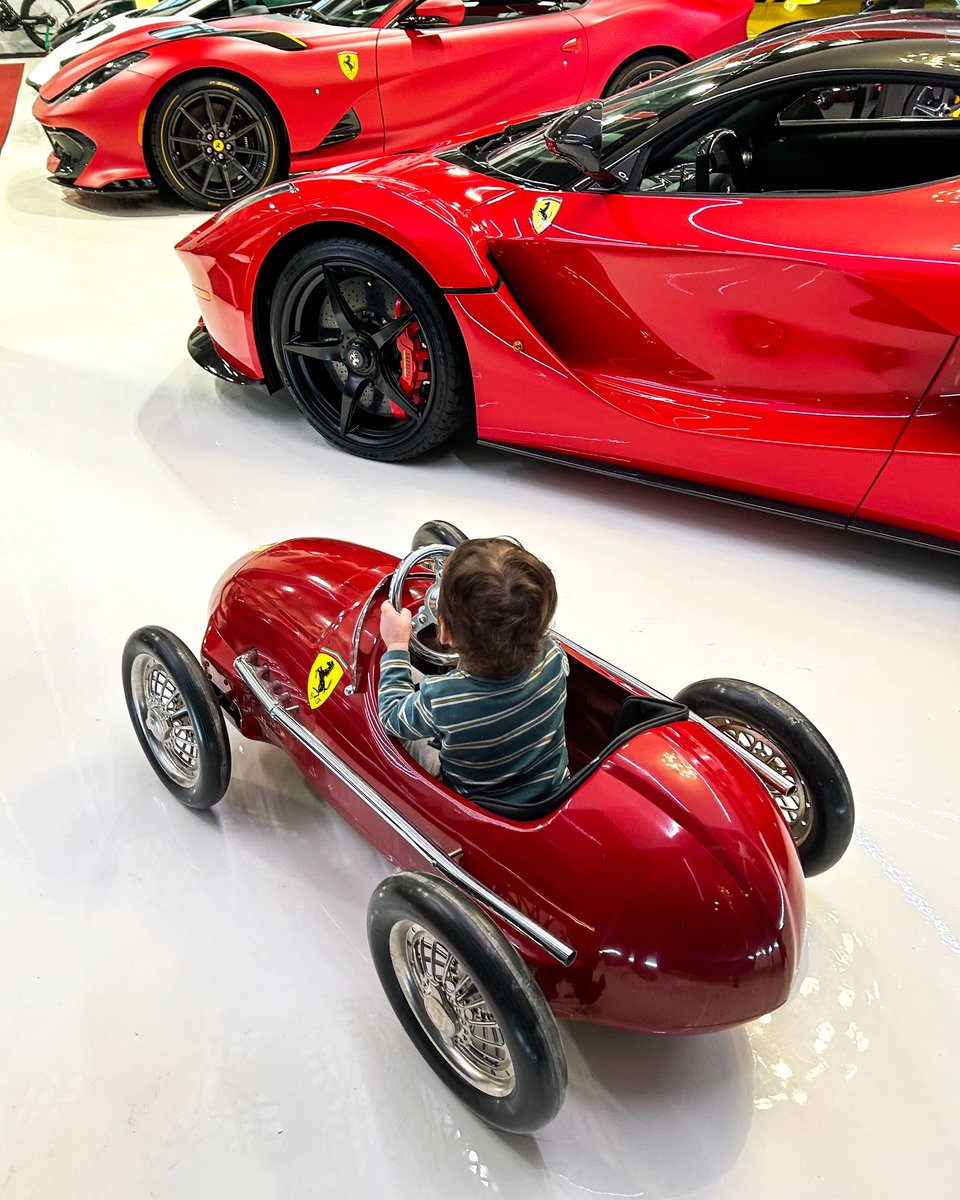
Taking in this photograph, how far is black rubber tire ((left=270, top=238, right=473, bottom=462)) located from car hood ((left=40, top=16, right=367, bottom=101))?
8.44 feet

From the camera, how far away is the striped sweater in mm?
1323

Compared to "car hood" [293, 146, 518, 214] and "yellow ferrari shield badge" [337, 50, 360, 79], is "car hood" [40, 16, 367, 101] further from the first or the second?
"car hood" [293, 146, 518, 214]

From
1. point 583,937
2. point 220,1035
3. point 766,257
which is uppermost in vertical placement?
point 766,257

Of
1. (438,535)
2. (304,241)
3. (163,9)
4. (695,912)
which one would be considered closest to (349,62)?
(163,9)

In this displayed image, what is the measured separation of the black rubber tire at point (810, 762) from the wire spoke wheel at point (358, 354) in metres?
1.51

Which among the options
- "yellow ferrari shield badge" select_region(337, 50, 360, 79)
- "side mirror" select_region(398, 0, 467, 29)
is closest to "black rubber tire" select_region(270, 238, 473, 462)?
"yellow ferrari shield badge" select_region(337, 50, 360, 79)

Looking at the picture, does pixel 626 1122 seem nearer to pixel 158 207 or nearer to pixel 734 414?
pixel 734 414

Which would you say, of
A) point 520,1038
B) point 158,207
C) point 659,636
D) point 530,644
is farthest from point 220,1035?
point 158,207

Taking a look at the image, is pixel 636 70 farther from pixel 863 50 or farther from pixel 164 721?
pixel 164 721

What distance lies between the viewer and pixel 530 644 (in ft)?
4.18

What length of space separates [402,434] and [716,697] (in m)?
1.61

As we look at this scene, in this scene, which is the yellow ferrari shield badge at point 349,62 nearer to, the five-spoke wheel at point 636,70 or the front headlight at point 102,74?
the front headlight at point 102,74

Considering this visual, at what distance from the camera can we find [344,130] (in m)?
4.89

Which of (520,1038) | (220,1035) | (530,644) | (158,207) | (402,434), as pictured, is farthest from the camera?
(158,207)
